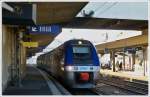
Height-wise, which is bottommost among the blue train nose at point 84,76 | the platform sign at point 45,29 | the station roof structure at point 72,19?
the blue train nose at point 84,76

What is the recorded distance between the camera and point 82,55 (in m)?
21.1

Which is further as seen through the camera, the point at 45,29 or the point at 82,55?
the point at 45,29

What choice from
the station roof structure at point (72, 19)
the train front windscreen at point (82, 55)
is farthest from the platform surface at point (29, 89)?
the station roof structure at point (72, 19)

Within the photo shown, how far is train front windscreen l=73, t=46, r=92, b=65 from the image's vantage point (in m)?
20.9

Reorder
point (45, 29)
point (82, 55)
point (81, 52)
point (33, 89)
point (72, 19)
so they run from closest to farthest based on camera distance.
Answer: point (33, 89), point (82, 55), point (81, 52), point (45, 29), point (72, 19)

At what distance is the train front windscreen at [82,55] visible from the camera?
20.9 metres

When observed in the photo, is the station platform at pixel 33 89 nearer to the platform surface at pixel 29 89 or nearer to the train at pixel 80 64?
the platform surface at pixel 29 89

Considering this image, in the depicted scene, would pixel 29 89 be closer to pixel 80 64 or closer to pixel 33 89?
pixel 33 89

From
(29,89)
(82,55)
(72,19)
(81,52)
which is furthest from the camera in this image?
(72,19)

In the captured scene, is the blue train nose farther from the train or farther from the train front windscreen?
the train front windscreen

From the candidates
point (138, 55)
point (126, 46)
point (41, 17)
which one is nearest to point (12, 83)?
point (41, 17)

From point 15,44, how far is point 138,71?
27743 millimetres

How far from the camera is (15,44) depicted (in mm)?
24672

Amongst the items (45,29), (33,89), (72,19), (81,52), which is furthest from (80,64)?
(72,19)
